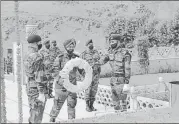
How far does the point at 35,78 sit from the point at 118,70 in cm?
217

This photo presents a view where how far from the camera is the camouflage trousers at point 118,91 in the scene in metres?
7.70

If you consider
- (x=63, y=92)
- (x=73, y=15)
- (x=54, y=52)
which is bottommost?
(x=63, y=92)

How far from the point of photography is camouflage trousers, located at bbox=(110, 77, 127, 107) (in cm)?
770

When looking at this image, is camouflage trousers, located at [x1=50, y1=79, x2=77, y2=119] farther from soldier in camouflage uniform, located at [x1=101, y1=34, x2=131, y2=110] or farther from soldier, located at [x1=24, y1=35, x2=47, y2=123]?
soldier in camouflage uniform, located at [x1=101, y1=34, x2=131, y2=110]

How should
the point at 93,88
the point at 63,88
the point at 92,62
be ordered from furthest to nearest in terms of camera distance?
the point at 93,88
the point at 92,62
the point at 63,88

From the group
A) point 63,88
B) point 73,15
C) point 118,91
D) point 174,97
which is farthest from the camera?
point 73,15

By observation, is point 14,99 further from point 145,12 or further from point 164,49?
point 145,12

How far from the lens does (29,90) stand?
6.23m

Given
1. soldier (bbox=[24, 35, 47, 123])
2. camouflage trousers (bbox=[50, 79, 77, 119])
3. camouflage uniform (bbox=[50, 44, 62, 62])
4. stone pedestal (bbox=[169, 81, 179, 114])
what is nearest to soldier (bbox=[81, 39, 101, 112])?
camouflage uniform (bbox=[50, 44, 62, 62])

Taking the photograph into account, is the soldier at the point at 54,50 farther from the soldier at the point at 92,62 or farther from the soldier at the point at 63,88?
the soldier at the point at 63,88

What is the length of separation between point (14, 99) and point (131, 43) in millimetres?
12606

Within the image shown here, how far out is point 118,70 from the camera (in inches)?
304

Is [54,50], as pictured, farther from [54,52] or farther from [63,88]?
[63,88]

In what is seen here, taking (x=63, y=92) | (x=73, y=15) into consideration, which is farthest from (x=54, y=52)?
(x=73, y=15)
